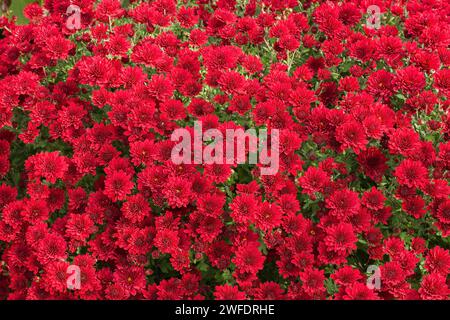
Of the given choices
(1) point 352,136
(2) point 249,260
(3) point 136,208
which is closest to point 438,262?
(1) point 352,136

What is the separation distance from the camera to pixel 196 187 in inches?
83.0

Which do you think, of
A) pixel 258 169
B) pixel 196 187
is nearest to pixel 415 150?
pixel 258 169

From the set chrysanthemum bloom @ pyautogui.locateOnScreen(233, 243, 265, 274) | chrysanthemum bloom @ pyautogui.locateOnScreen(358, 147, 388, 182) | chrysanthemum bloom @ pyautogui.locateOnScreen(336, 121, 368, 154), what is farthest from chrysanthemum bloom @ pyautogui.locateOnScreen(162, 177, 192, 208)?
chrysanthemum bloom @ pyautogui.locateOnScreen(358, 147, 388, 182)

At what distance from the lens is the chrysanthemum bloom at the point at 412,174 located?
6.84ft

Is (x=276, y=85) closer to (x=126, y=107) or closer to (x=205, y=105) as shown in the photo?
(x=205, y=105)

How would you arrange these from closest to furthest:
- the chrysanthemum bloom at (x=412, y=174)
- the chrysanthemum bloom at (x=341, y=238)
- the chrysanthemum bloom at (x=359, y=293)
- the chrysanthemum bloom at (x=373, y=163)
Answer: the chrysanthemum bloom at (x=359, y=293), the chrysanthemum bloom at (x=341, y=238), the chrysanthemum bloom at (x=412, y=174), the chrysanthemum bloom at (x=373, y=163)

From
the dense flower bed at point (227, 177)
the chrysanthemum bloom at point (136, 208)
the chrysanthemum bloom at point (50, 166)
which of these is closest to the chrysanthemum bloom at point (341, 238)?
the dense flower bed at point (227, 177)

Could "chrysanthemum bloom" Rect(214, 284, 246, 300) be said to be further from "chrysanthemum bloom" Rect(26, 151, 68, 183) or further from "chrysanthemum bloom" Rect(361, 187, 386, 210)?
"chrysanthemum bloom" Rect(26, 151, 68, 183)

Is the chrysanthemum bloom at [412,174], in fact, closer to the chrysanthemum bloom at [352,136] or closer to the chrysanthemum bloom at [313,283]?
the chrysanthemum bloom at [352,136]

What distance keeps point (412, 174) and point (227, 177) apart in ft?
2.56

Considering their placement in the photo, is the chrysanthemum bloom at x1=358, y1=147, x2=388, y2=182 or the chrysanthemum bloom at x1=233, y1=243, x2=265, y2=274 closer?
the chrysanthemum bloom at x1=233, y1=243, x2=265, y2=274

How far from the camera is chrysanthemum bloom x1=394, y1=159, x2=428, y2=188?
2084 mm
